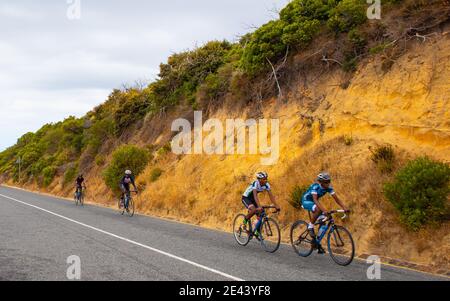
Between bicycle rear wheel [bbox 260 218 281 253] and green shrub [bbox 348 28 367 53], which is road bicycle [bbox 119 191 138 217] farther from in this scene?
green shrub [bbox 348 28 367 53]

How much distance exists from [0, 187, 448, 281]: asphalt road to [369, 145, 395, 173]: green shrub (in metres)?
3.53

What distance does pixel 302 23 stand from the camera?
18.6 meters

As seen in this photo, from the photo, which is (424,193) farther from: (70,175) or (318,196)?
(70,175)

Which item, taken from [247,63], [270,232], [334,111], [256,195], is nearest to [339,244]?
[270,232]

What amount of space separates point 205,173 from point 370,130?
8.88 metres

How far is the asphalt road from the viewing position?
7.20m

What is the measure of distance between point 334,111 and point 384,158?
4.33 meters

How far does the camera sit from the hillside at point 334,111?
36.8ft

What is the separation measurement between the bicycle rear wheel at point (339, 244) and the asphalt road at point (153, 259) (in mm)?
223

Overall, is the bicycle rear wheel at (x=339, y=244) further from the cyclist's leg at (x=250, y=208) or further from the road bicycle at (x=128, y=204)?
the road bicycle at (x=128, y=204)

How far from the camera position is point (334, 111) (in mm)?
15781

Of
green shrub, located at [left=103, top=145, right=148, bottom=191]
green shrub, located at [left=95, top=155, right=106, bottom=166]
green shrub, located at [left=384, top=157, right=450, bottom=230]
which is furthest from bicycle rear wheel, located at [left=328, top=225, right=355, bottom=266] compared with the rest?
green shrub, located at [left=95, top=155, right=106, bottom=166]

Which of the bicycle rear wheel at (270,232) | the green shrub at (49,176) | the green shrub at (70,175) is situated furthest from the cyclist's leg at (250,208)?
the green shrub at (49,176)
